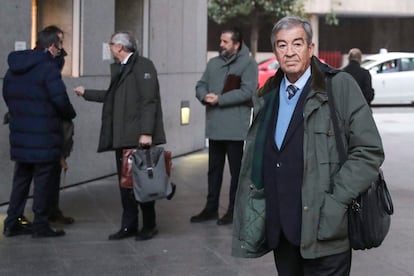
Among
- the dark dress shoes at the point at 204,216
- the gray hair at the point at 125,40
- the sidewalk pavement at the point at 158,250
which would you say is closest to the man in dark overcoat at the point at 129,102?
the gray hair at the point at 125,40

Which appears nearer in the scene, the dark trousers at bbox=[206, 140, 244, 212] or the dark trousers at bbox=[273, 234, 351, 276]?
the dark trousers at bbox=[273, 234, 351, 276]

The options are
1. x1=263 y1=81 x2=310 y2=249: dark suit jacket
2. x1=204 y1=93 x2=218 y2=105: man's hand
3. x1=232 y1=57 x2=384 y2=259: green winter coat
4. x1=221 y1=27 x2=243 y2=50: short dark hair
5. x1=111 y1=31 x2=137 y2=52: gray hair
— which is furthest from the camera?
x1=221 y1=27 x2=243 y2=50: short dark hair

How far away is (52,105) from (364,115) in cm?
373

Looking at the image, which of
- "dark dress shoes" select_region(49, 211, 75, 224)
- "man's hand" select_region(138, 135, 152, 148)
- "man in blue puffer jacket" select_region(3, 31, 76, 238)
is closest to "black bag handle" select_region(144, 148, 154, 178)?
"man's hand" select_region(138, 135, 152, 148)

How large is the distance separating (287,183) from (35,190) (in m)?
3.69

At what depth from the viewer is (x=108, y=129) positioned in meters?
7.18

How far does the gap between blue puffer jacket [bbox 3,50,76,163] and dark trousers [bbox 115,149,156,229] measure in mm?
601

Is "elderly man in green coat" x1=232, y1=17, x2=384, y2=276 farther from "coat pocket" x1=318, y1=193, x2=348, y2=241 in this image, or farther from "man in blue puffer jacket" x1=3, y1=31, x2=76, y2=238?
"man in blue puffer jacket" x1=3, y1=31, x2=76, y2=238

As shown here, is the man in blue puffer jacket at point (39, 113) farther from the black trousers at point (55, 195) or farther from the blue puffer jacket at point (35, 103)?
the black trousers at point (55, 195)

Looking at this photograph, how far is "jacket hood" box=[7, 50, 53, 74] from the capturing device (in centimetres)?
705

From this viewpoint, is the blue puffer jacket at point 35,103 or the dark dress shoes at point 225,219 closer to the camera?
the blue puffer jacket at point 35,103

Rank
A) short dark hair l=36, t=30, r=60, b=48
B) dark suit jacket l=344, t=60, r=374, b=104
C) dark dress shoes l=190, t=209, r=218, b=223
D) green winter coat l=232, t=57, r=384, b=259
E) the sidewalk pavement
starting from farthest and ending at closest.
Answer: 1. dark suit jacket l=344, t=60, r=374, b=104
2. dark dress shoes l=190, t=209, r=218, b=223
3. short dark hair l=36, t=30, r=60, b=48
4. the sidewalk pavement
5. green winter coat l=232, t=57, r=384, b=259

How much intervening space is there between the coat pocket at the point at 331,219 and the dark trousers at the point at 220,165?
13.2 feet

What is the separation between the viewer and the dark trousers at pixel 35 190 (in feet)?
23.6
